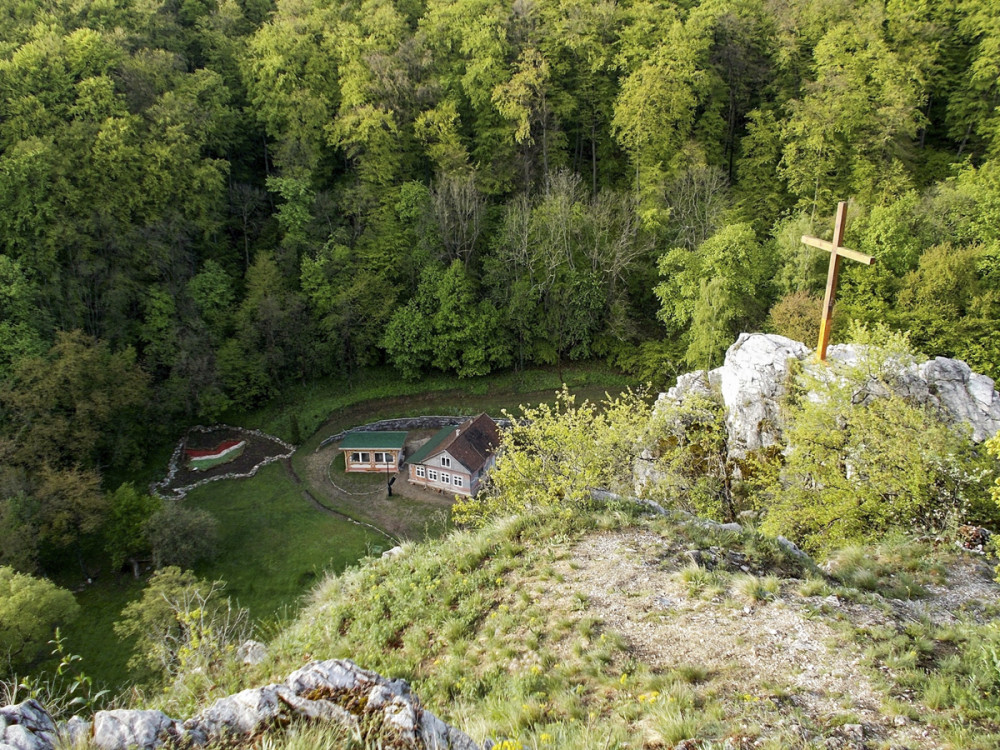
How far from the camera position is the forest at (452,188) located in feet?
85.5

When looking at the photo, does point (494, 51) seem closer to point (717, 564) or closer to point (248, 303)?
point (248, 303)

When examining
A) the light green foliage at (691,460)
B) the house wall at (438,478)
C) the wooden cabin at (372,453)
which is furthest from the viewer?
the wooden cabin at (372,453)

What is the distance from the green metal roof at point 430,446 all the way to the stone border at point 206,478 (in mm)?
6199

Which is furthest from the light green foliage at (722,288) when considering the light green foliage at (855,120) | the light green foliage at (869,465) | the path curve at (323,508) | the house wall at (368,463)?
the path curve at (323,508)

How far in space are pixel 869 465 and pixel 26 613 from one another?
1999cm

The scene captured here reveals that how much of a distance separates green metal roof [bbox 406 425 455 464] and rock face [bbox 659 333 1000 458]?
11.5 m

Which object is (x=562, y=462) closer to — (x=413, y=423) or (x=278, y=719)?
(x=278, y=719)

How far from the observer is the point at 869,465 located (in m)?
11.5

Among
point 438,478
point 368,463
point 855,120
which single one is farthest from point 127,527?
point 855,120

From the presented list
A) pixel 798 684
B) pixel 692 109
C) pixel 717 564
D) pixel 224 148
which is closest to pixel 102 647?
pixel 717 564

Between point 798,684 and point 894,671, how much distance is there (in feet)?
3.13

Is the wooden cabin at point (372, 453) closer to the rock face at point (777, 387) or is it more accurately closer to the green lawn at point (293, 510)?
the green lawn at point (293, 510)

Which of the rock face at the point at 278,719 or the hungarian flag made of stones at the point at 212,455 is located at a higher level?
the rock face at the point at 278,719

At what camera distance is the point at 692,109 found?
33406 mm
